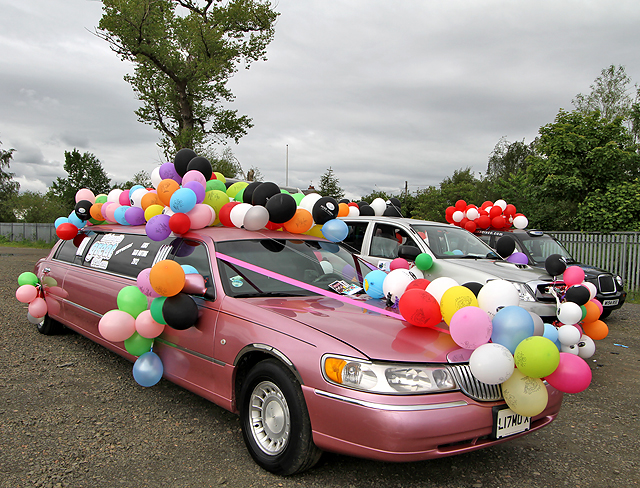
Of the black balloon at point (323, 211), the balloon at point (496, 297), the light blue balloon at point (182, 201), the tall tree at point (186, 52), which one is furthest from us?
the tall tree at point (186, 52)

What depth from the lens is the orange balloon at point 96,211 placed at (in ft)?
19.4

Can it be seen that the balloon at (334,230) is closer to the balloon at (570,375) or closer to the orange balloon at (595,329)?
the balloon at (570,375)

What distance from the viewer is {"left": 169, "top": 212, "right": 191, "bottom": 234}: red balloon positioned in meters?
3.95

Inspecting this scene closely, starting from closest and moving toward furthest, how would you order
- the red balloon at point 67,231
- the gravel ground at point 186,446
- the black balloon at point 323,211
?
1. the gravel ground at point 186,446
2. the black balloon at point 323,211
3. the red balloon at point 67,231

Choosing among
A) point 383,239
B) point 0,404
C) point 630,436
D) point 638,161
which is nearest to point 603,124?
point 638,161

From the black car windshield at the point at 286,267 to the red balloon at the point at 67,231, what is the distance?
311 centimetres

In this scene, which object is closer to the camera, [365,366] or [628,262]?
[365,366]

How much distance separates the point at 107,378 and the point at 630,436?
472 cm

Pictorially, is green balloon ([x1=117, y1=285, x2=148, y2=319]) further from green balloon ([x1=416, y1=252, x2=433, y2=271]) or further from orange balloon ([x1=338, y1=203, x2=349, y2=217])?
orange balloon ([x1=338, y1=203, x2=349, y2=217])

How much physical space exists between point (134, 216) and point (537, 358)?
422 cm

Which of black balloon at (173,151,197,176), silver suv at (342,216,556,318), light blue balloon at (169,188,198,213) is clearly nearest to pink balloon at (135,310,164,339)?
light blue balloon at (169,188,198,213)

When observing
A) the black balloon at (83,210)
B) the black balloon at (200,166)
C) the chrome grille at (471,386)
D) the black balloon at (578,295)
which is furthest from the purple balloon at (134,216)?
the black balloon at (578,295)

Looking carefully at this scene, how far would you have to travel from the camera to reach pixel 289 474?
2.70 metres

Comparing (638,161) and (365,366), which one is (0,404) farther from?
(638,161)
